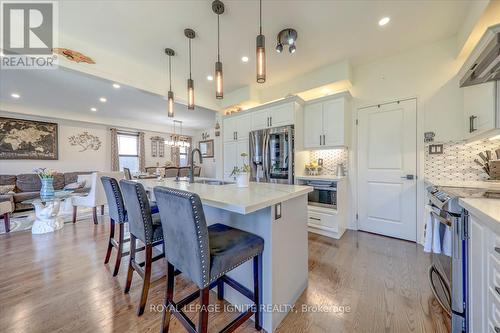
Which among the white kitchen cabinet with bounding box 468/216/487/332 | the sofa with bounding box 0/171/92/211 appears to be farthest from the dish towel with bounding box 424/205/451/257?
the sofa with bounding box 0/171/92/211

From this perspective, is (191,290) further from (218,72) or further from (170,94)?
(170,94)

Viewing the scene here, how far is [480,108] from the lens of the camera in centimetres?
197

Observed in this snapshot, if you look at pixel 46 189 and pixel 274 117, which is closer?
pixel 46 189

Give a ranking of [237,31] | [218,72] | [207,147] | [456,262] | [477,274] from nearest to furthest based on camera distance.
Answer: [477,274]
[456,262]
[218,72]
[237,31]
[207,147]

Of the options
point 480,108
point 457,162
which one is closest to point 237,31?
point 480,108

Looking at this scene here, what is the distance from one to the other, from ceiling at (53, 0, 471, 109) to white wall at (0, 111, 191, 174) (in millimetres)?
4890

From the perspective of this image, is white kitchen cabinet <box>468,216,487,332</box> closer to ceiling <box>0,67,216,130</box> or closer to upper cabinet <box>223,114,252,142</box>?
upper cabinet <box>223,114,252,142</box>

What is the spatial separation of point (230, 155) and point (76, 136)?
5.55 meters

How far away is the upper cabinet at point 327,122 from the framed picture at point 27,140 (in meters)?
7.26

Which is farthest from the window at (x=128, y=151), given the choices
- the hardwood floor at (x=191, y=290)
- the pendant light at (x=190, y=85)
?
the pendant light at (x=190, y=85)

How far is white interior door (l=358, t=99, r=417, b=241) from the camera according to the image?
2.81 meters

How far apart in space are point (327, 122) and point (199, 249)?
300 centimetres

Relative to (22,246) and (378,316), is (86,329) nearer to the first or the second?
(378,316)

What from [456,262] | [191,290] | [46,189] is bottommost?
[191,290]
